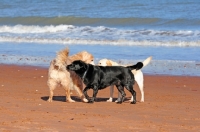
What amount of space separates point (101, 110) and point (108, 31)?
18.3 m

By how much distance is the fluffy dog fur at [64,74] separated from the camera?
376 inches

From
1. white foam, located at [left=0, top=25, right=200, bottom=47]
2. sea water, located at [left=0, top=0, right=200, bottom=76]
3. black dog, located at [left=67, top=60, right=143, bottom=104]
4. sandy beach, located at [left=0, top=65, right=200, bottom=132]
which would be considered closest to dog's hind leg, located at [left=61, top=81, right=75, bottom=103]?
sandy beach, located at [left=0, top=65, right=200, bottom=132]

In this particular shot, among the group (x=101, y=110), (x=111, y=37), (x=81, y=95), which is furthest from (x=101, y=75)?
(x=111, y=37)

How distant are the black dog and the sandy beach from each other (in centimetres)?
36

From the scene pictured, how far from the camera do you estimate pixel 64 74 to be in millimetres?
9586

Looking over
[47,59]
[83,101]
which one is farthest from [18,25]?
[83,101]

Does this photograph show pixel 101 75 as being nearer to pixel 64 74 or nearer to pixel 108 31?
pixel 64 74

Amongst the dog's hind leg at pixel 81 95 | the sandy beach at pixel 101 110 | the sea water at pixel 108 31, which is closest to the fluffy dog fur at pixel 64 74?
the dog's hind leg at pixel 81 95

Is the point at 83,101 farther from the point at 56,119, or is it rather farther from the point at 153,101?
the point at 56,119

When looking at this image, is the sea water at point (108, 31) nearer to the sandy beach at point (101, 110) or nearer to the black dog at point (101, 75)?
the sandy beach at point (101, 110)

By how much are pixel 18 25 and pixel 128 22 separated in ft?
23.5

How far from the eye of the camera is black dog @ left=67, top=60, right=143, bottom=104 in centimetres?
961

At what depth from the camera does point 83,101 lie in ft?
32.9

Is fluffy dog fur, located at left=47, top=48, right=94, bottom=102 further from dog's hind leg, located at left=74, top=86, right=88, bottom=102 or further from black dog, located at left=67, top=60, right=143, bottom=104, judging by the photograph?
black dog, located at left=67, top=60, right=143, bottom=104
